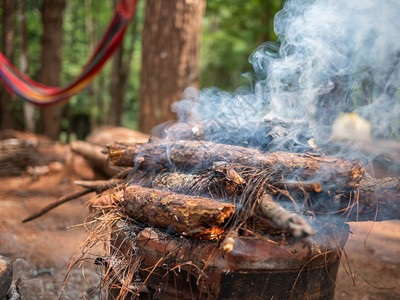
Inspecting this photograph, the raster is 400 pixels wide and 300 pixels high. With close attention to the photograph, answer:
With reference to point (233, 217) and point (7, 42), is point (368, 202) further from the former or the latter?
point (7, 42)

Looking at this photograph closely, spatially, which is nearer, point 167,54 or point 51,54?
point 167,54

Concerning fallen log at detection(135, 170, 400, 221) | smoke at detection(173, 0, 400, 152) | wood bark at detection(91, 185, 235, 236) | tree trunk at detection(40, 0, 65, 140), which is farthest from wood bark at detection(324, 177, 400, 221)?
tree trunk at detection(40, 0, 65, 140)

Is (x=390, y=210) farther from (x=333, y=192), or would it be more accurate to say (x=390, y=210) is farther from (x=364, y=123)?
(x=364, y=123)

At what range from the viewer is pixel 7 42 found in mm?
8812

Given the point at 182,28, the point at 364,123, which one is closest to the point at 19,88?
the point at 182,28

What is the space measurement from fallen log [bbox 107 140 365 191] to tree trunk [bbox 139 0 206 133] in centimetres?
288

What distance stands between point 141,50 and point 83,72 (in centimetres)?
98

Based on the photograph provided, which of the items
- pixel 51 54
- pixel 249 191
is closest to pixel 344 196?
pixel 249 191

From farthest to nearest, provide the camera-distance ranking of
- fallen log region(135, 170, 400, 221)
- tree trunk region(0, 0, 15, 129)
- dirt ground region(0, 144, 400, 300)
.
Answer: tree trunk region(0, 0, 15, 129) → dirt ground region(0, 144, 400, 300) → fallen log region(135, 170, 400, 221)

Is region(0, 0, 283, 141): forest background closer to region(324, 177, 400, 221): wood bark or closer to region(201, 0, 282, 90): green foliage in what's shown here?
region(201, 0, 282, 90): green foliage

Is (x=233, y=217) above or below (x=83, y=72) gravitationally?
below

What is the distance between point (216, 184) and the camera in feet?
6.78

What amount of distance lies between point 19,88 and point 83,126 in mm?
11658

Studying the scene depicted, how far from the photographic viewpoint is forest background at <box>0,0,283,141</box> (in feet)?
17.3
